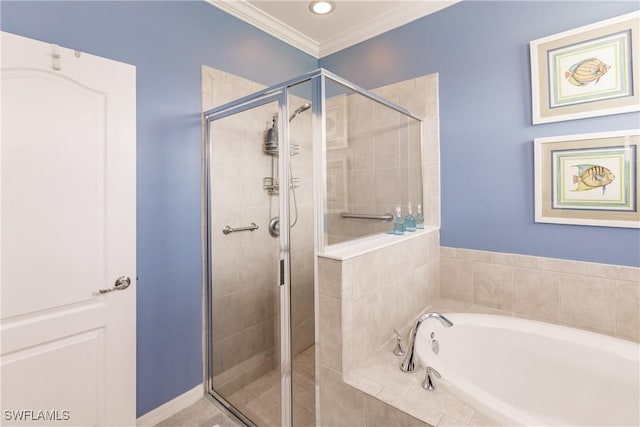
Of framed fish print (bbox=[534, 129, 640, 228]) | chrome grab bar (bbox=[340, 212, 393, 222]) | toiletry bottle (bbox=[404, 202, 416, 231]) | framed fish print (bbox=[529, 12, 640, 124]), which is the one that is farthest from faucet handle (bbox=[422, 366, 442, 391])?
framed fish print (bbox=[529, 12, 640, 124])

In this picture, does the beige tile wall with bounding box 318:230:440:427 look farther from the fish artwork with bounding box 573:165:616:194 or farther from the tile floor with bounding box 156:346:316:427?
the fish artwork with bounding box 573:165:616:194

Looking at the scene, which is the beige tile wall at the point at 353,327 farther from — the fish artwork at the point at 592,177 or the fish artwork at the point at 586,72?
the fish artwork at the point at 586,72

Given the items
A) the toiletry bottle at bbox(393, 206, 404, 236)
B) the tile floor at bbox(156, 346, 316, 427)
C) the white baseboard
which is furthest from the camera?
the toiletry bottle at bbox(393, 206, 404, 236)

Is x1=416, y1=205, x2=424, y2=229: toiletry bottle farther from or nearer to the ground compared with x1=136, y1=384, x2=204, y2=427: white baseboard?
farther from the ground

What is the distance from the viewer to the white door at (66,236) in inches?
49.1

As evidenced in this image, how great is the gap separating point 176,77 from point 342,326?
1751 mm

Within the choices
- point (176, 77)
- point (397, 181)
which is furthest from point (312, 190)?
point (176, 77)

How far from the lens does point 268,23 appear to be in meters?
2.37

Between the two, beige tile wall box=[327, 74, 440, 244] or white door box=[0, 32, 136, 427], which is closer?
white door box=[0, 32, 136, 427]

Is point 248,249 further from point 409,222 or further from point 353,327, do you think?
point 409,222

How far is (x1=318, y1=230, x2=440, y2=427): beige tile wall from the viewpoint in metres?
1.29

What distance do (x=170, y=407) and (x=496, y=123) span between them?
2746 millimetres

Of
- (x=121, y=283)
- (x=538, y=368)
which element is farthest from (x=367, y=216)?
(x=121, y=283)

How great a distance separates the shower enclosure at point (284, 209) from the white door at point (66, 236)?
51 centimetres
